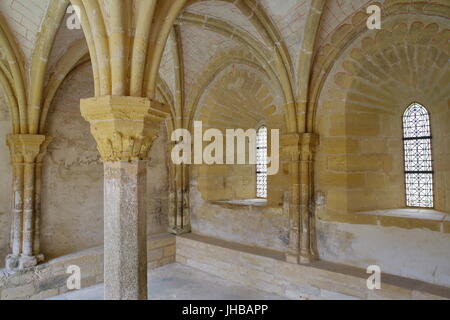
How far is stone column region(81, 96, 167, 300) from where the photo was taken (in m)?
3.02

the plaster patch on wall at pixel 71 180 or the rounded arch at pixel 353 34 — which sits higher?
the rounded arch at pixel 353 34

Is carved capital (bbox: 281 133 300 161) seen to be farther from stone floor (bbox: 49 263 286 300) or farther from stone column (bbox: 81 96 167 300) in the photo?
stone column (bbox: 81 96 167 300)

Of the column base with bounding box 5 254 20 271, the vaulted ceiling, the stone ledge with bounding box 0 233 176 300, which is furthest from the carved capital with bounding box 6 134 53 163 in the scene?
the stone ledge with bounding box 0 233 176 300

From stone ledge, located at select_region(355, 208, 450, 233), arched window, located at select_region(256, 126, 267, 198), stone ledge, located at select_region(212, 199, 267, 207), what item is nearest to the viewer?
stone ledge, located at select_region(355, 208, 450, 233)

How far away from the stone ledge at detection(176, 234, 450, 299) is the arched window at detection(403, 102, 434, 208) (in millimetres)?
1389

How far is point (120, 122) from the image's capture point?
2992 mm

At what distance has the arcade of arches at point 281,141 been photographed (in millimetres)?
4574

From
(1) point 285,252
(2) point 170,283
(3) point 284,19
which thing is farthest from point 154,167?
(3) point 284,19

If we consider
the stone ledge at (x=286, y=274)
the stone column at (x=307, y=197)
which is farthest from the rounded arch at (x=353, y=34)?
the stone ledge at (x=286, y=274)

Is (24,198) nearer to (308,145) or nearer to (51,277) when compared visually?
(51,277)

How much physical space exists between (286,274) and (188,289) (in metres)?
1.75

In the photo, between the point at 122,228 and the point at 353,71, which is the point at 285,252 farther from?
the point at 122,228

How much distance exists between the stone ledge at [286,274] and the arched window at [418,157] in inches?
54.7

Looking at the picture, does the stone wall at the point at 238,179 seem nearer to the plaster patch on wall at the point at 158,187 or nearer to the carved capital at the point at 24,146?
the plaster patch on wall at the point at 158,187
